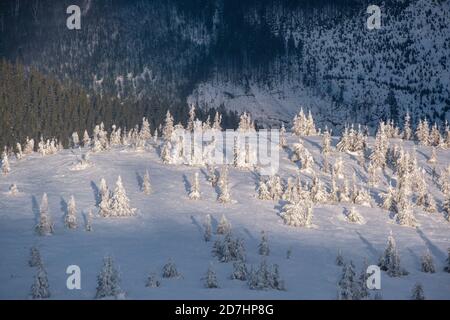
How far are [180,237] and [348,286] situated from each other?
12569 millimetres

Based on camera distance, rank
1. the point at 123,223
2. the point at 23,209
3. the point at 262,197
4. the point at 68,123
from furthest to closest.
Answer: the point at 68,123 → the point at 262,197 → the point at 23,209 → the point at 123,223

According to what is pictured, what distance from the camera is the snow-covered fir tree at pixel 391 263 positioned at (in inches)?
1284

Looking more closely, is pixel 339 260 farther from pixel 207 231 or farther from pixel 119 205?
pixel 119 205

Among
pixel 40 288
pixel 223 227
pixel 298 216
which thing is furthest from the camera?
pixel 298 216

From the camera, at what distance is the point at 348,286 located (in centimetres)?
2684

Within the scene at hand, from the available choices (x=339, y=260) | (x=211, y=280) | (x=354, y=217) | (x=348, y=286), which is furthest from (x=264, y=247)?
(x=354, y=217)

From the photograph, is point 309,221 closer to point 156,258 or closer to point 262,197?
point 262,197

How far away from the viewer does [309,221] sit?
4141 cm

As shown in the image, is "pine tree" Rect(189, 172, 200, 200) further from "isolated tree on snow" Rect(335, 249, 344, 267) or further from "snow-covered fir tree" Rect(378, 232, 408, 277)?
"snow-covered fir tree" Rect(378, 232, 408, 277)

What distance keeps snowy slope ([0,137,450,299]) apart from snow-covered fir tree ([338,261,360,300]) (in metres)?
0.52

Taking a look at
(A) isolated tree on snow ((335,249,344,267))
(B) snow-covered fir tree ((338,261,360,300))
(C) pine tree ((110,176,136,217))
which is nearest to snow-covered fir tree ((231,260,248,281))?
(B) snow-covered fir tree ((338,261,360,300))
